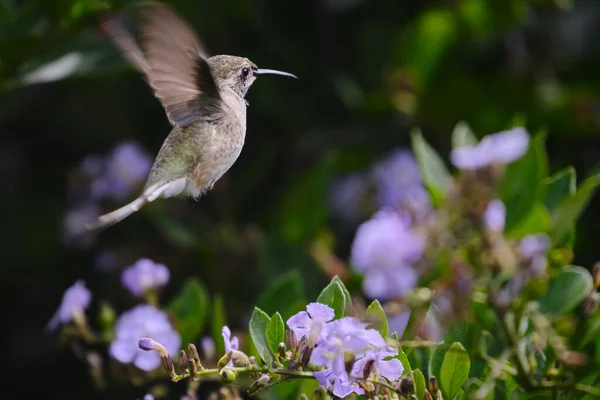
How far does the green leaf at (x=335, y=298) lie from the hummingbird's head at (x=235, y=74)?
1.01ft

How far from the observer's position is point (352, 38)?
3.37 m

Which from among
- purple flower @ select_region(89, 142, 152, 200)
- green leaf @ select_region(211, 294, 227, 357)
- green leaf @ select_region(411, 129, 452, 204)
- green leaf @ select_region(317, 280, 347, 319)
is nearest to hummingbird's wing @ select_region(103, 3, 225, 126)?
green leaf @ select_region(317, 280, 347, 319)

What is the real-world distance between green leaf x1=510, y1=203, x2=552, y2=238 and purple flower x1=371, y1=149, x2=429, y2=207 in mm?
823

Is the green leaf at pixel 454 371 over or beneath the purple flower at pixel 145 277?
over

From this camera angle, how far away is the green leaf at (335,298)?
1436 millimetres

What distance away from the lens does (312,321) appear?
1.34 meters

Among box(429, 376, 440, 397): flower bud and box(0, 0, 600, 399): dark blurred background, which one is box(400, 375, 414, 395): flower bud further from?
box(0, 0, 600, 399): dark blurred background

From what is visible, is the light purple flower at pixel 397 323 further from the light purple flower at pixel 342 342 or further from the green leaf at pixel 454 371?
the light purple flower at pixel 342 342

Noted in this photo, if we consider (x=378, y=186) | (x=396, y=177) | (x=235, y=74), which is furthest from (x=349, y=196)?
(x=235, y=74)

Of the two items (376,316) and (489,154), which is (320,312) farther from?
(489,154)

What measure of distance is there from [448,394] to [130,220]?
6.66 ft

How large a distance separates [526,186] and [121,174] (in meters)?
1.37

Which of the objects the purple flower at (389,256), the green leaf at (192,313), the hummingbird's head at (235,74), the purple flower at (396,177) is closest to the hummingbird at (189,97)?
the hummingbird's head at (235,74)

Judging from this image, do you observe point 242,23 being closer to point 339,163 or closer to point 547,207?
point 339,163
